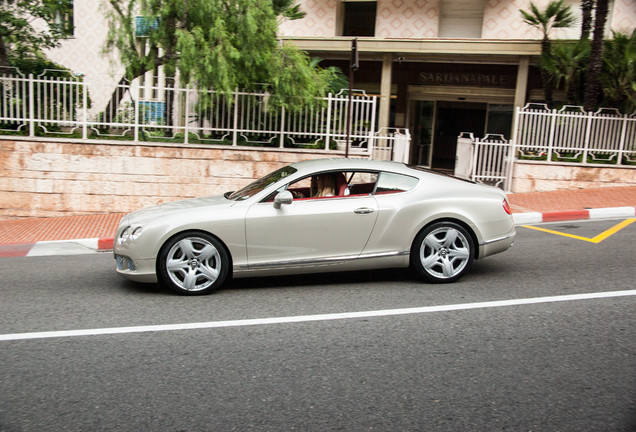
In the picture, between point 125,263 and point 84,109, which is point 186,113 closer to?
point 84,109

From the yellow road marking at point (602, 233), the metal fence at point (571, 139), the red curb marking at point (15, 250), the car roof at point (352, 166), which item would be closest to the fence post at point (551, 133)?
the metal fence at point (571, 139)

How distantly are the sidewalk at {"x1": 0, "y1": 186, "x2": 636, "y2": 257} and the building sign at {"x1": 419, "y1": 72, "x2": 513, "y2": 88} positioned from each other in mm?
7705

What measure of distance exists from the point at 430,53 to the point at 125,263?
48.8 feet

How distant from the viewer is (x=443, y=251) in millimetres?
6309

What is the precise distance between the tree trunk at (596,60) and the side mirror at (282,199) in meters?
11.5

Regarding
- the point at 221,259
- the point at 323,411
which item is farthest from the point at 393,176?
the point at 323,411

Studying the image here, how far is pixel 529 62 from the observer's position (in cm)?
1861

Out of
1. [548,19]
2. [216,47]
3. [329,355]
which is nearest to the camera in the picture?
[329,355]

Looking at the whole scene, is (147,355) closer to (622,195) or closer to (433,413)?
(433,413)

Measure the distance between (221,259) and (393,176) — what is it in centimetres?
208

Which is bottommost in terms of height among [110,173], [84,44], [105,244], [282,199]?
[105,244]

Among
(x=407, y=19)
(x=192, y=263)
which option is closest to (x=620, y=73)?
(x=407, y=19)

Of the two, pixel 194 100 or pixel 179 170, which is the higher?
pixel 194 100

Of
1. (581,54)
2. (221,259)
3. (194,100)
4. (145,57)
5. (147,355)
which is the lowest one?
(147,355)
